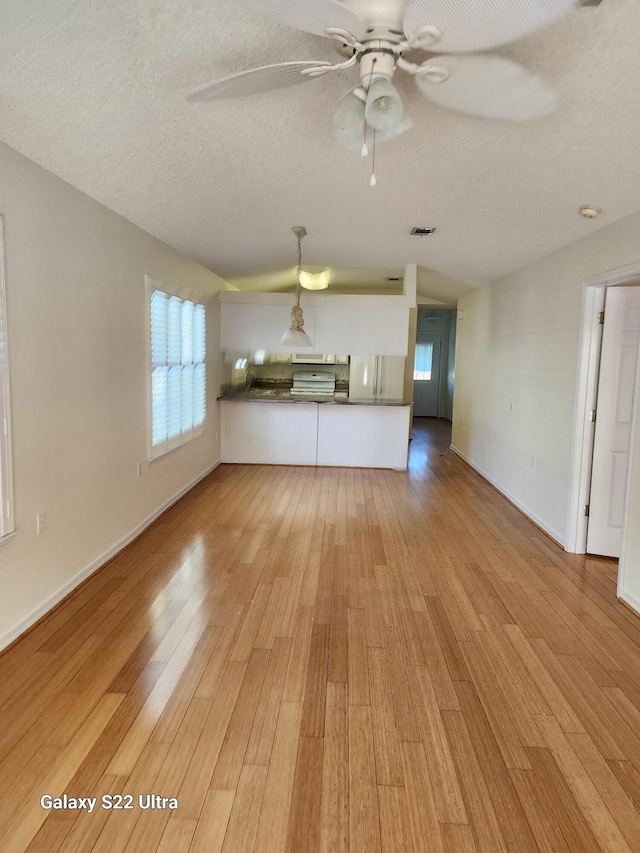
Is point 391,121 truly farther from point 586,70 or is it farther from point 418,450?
point 418,450

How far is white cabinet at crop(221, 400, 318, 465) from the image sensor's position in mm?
6832

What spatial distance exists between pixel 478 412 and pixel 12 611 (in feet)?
18.8

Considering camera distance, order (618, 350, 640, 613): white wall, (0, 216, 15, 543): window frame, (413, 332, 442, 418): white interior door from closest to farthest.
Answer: (0, 216, 15, 543): window frame
(618, 350, 640, 613): white wall
(413, 332, 442, 418): white interior door

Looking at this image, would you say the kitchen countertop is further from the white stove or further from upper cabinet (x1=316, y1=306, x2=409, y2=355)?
upper cabinet (x1=316, y1=306, x2=409, y2=355)

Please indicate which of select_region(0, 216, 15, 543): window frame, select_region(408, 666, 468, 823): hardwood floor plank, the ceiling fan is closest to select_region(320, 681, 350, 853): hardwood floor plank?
select_region(408, 666, 468, 823): hardwood floor plank

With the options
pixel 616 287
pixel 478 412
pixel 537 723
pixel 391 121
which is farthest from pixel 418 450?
pixel 391 121

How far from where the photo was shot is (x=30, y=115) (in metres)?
2.21

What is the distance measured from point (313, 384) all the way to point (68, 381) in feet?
15.9

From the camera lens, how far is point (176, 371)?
4973 millimetres

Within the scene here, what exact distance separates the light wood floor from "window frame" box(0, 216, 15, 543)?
0.64m

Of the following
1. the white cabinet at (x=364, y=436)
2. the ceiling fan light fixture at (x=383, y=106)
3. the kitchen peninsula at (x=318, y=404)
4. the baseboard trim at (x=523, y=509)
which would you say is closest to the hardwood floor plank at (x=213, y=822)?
the ceiling fan light fixture at (x=383, y=106)

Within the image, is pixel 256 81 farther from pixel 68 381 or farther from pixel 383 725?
pixel 383 725

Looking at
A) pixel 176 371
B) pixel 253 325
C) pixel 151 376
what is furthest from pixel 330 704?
pixel 253 325

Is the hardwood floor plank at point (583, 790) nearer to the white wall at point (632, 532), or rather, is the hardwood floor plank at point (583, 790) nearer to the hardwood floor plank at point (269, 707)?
the hardwood floor plank at point (269, 707)
